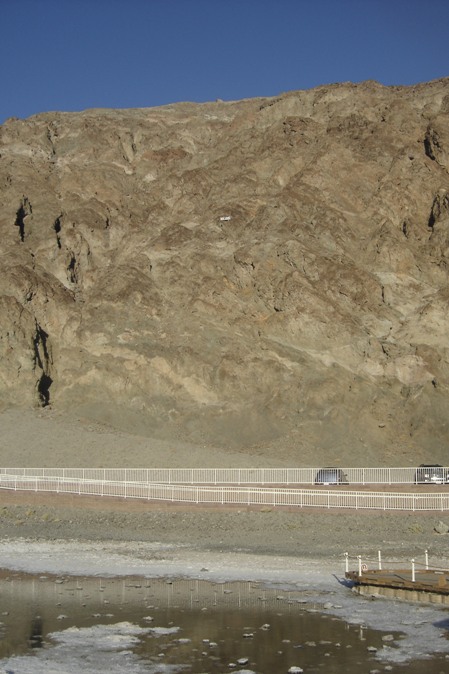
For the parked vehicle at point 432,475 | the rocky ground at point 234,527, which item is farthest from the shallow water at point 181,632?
the parked vehicle at point 432,475

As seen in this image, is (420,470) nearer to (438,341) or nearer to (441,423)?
(441,423)

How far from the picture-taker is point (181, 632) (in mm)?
19250

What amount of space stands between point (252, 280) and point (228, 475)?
948 inches

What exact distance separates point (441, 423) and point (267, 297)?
1569 centimetres

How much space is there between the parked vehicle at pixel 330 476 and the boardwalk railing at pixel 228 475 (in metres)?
0.67

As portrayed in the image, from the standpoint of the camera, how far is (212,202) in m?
78.5

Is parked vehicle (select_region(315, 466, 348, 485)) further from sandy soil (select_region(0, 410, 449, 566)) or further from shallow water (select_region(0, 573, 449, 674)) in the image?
shallow water (select_region(0, 573, 449, 674))

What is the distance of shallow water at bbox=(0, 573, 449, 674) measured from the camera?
17.0 metres

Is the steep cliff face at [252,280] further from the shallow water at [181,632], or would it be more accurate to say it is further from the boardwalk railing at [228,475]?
the shallow water at [181,632]

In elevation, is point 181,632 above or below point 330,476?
→ below

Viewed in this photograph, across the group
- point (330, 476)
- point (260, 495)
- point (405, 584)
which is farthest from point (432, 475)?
point (405, 584)


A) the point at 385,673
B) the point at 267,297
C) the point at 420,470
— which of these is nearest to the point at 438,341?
the point at 267,297

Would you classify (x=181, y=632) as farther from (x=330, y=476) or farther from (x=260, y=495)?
(x=330, y=476)

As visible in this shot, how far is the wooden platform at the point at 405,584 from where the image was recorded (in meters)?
21.9
